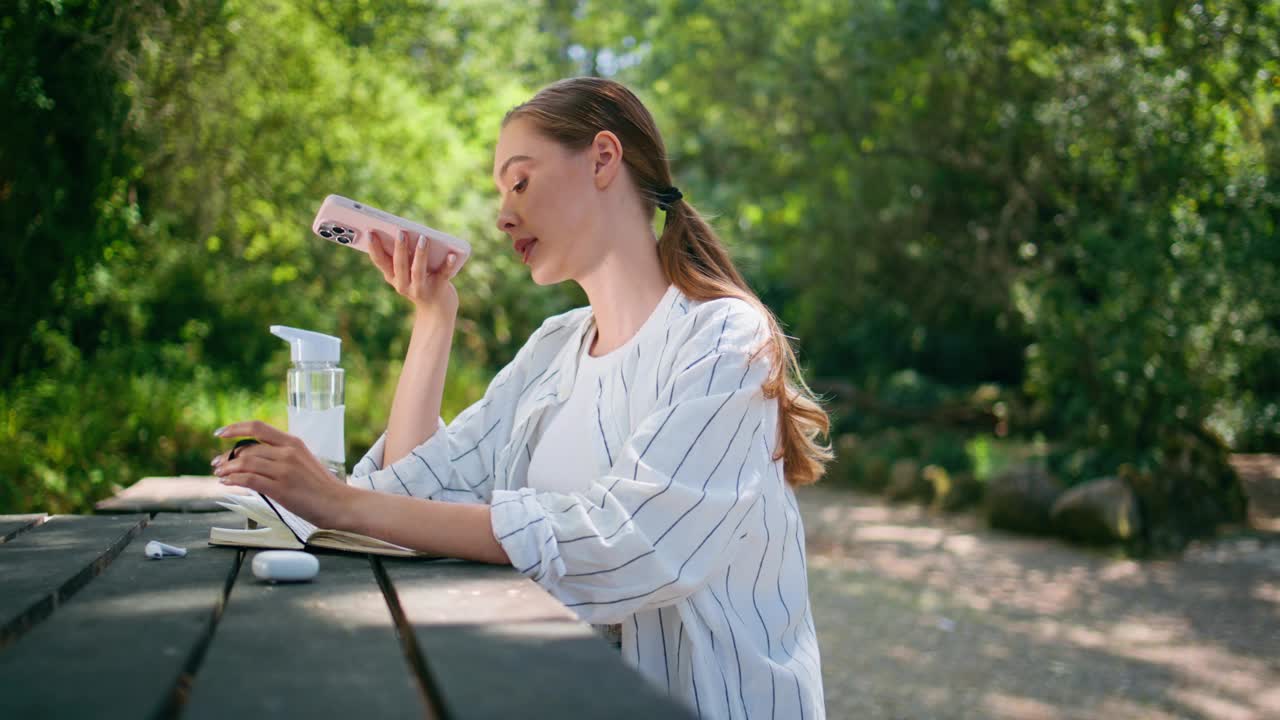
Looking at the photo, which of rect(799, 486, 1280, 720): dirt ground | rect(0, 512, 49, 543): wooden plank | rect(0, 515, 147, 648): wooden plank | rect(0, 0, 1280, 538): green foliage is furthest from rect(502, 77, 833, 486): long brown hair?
rect(0, 0, 1280, 538): green foliage

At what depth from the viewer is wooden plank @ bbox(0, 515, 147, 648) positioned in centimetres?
127

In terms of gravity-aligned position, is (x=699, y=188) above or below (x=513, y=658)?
above

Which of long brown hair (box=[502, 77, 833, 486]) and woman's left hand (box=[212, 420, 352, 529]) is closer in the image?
woman's left hand (box=[212, 420, 352, 529])

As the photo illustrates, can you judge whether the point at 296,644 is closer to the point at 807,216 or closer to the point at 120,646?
the point at 120,646

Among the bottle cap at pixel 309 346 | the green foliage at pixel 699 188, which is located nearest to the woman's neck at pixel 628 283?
the bottle cap at pixel 309 346

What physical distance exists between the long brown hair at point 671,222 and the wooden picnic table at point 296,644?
646 mm

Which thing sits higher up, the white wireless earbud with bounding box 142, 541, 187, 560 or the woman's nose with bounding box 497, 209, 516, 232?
the woman's nose with bounding box 497, 209, 516, 232

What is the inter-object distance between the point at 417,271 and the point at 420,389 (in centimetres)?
24

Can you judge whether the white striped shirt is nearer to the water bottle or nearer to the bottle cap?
the water bottle

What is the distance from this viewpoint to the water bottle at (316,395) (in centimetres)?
192

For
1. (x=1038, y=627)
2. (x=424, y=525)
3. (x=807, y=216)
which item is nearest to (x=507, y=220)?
(x=424, y=525)

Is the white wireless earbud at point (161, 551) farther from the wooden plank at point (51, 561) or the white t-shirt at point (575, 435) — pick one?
the white t-shirt at point (575, 435)

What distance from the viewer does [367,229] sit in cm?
223

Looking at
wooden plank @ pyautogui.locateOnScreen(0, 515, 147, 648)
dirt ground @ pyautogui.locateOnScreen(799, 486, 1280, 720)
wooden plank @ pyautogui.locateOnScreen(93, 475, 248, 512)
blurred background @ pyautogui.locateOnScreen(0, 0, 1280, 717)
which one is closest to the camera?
wooden plank @ pyautogui.locateOnScreen(0, 515, 147, 648)
